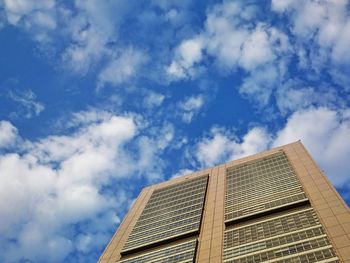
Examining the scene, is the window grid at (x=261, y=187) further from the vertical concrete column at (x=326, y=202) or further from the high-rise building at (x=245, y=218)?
the vertical concrete column at (x=326, y=202)

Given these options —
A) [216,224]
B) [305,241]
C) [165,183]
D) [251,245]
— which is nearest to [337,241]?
[305,241]

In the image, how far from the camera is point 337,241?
1668 inches

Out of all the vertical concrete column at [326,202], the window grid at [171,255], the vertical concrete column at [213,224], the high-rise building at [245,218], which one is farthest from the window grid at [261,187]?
the window grid at [171,255]

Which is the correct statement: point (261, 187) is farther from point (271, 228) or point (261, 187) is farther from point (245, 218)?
point (271, 228)

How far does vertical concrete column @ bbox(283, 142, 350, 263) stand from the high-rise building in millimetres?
99

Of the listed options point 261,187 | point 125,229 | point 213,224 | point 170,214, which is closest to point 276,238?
point 213,224

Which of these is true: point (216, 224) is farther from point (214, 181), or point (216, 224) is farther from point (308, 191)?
point (214, 181)

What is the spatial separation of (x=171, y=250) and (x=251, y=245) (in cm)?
1224

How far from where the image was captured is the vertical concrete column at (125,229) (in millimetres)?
61000

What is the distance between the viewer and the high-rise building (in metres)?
45.4

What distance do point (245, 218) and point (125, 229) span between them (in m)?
23.5

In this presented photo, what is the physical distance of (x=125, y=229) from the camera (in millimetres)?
69812

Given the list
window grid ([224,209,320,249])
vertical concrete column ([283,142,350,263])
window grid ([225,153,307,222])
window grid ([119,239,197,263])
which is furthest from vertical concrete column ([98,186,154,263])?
vertical concrete column ([283,142,350,263])

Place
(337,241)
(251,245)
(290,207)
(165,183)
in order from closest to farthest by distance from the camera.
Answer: (337,241), (251,245), (290,207), (165,183)
